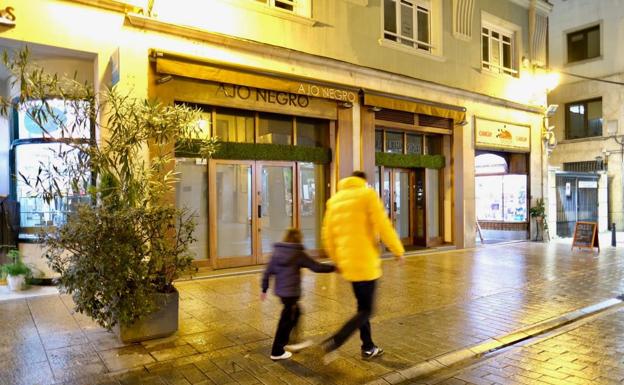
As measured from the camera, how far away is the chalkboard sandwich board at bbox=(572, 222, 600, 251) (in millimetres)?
13172

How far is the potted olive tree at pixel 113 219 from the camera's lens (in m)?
4.90

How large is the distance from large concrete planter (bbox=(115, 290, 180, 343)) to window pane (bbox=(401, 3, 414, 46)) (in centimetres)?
1009

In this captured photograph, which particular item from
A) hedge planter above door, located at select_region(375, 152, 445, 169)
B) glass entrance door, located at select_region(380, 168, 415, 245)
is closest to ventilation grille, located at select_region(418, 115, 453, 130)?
hedge planter above door, located at select_region(375, 152, 445, 169)

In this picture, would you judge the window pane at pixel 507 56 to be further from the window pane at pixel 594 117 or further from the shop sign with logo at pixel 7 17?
the shop sign with logo at pixel 7 17

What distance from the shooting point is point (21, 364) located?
470cm

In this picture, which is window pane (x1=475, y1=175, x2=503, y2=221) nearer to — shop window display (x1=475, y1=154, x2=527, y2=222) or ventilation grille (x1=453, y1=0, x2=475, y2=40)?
shop window display (x1=475, y1=154, x2=527, y2=222)

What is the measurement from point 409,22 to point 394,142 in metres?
3.33

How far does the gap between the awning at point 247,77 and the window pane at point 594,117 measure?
16.8m

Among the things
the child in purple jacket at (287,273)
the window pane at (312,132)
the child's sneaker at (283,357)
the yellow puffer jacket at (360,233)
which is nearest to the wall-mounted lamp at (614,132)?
the window pane at (312,132)

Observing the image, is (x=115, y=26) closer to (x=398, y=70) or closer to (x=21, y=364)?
(x=21, y=364)

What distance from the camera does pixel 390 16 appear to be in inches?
495

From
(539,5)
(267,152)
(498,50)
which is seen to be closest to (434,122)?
(498,50)

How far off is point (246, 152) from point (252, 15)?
285 centimetres

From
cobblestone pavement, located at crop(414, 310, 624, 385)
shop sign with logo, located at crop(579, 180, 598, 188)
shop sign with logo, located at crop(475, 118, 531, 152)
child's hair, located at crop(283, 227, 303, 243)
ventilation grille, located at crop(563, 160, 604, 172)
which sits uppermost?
shop sign with logo, located at crop(475, 118, 531, 152)
